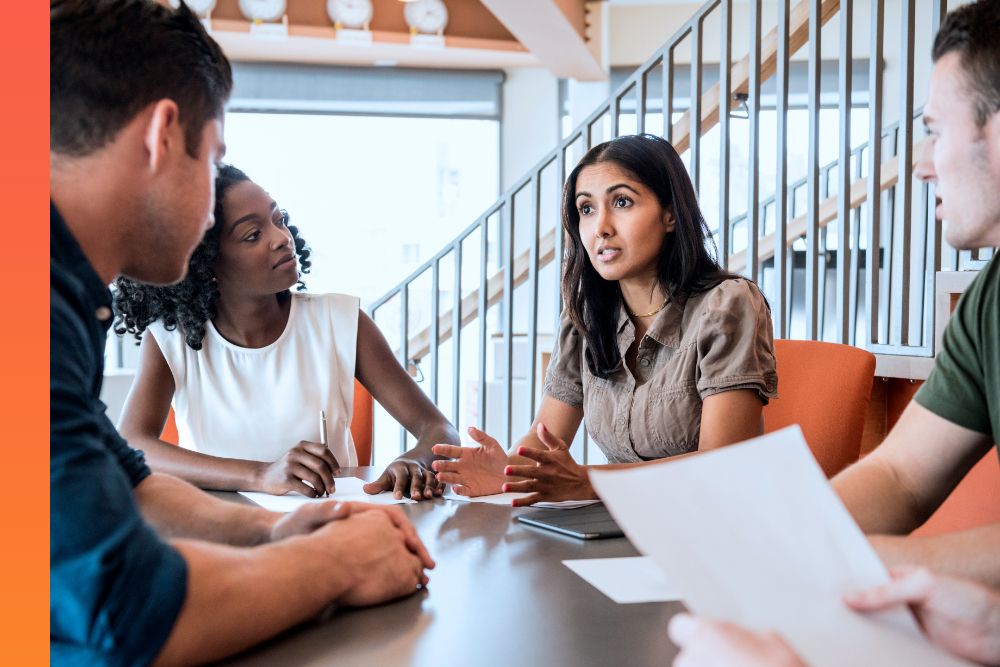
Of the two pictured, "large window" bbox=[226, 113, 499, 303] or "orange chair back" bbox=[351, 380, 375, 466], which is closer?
"orange chair back" bbox=[351, 380, 375, 466]

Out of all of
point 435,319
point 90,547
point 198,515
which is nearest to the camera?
point 90,547

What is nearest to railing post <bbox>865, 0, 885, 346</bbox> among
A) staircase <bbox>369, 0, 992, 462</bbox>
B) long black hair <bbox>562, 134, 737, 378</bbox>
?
staircase <bbox>369, 0, 992, 462</bbox>

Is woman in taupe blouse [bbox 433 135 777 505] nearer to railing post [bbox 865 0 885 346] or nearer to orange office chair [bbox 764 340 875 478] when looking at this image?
orange office chair [bbox 764 340 875 478]

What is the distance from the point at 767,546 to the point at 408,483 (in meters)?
1.02

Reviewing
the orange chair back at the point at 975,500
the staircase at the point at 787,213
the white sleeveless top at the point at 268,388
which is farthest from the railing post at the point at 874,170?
the white sleeveless top at the point at 268,388

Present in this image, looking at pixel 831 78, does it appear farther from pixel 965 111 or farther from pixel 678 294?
pixel 965 111

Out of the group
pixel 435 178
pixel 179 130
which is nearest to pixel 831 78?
pixel 435 178

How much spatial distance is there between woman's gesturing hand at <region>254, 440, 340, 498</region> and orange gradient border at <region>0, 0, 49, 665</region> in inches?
28.8

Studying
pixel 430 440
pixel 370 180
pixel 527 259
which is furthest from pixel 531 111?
pixel 430 440

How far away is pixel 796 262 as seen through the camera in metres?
4.82

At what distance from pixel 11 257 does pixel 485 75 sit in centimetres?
623

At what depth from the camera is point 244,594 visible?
77 cm

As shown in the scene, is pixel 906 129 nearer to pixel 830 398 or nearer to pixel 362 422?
pixel 830 398

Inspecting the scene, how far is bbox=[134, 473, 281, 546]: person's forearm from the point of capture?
3.51 ft
